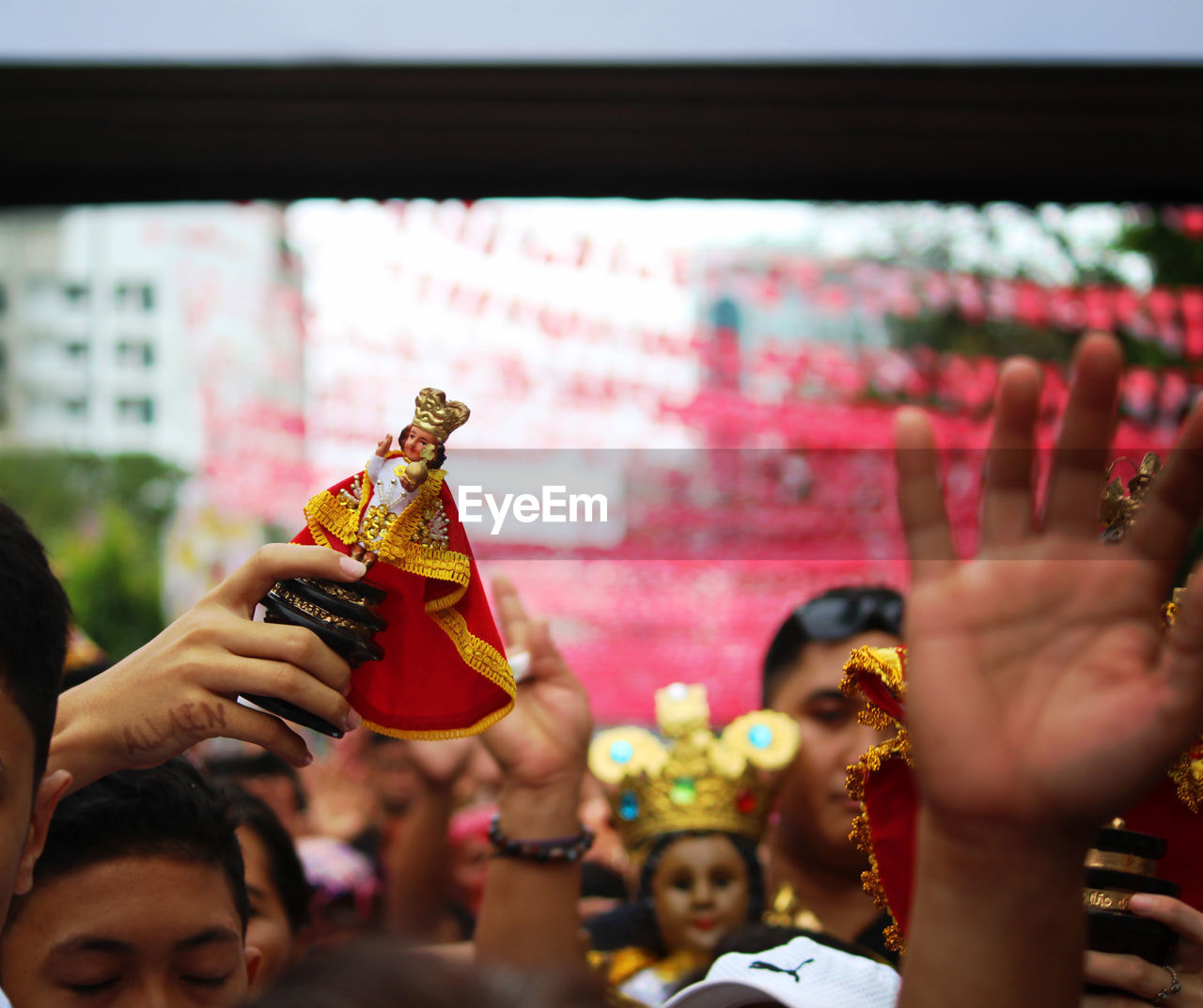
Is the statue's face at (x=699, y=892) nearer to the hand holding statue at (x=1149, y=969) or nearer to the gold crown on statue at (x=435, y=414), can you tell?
the hand holding statue at (x=1149, y=969)

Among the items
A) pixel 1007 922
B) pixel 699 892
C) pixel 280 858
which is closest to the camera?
pixel 1007 922

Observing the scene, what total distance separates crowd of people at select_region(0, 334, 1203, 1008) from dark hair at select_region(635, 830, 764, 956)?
0.50 feet

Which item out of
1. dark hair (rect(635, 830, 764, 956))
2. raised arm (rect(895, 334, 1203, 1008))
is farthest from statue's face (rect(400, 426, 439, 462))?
dark hair (rect(635, 830, 764, 956))

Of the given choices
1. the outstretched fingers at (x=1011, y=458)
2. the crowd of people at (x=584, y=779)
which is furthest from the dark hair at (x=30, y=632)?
the outstretched fingers at (x=1011, y=458)

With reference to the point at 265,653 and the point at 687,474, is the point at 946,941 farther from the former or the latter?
the point at 687,474

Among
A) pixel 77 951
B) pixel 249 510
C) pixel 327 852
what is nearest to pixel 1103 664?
pixel 77 951

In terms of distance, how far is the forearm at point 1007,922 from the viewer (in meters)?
0.88

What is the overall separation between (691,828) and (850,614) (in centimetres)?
59

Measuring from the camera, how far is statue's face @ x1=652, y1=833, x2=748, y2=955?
2.57 meters

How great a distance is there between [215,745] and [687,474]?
270 centimetres

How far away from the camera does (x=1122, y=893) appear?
1.22 meters

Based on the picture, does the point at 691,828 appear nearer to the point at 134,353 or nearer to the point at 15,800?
the point at 15,800

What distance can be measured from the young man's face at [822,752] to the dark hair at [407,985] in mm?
1614

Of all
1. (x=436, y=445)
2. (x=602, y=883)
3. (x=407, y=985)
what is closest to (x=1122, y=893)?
(x=407, y=985)
